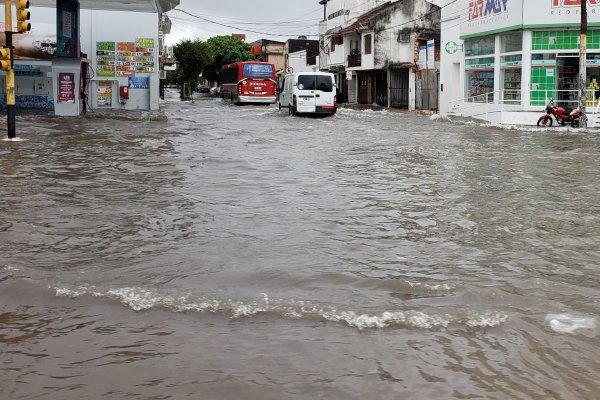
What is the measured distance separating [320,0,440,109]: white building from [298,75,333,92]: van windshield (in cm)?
1202

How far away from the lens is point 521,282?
6246mm

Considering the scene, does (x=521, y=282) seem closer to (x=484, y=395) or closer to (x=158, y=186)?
(x=484, y=395)

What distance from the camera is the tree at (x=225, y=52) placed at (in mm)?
88812

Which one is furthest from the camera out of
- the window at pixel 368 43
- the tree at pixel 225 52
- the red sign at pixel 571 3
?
the tree at pixel 225 52

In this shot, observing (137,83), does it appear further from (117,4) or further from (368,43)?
(368,43)

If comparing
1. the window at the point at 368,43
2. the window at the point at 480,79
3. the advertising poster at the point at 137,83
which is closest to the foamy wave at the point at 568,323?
the window at the point at 480,79

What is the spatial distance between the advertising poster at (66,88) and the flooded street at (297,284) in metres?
15.1

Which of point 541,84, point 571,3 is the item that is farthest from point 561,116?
point 571,3

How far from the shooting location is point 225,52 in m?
88.6

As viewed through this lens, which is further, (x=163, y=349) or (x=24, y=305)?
(x=24, y=305)

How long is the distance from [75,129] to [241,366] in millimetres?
20447

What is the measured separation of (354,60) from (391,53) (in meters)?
6.86

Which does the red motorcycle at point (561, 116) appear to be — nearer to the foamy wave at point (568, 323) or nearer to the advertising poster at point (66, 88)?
the advertising poster at point (66, 88)

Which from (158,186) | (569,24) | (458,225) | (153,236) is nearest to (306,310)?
(153,236)
